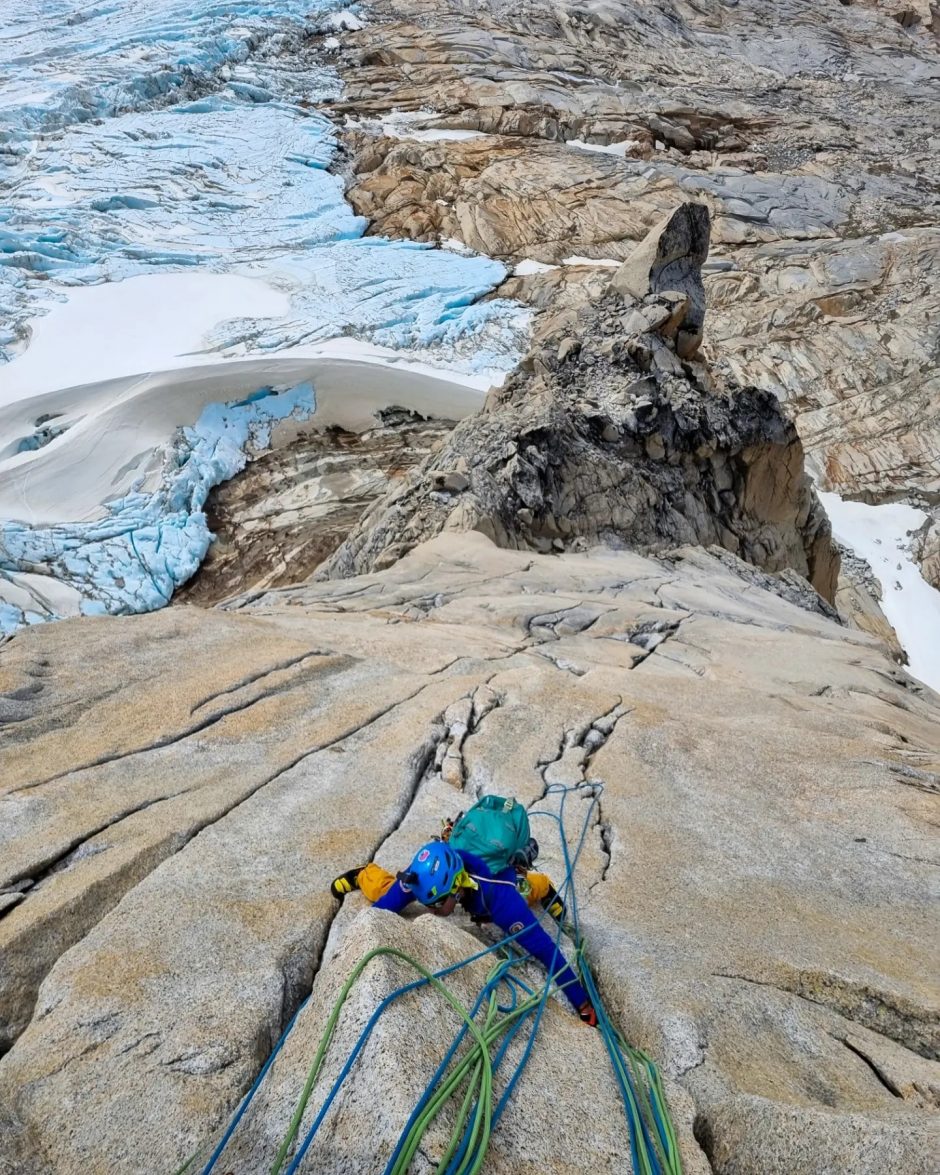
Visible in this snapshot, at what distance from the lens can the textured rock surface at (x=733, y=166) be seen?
26.6 meters

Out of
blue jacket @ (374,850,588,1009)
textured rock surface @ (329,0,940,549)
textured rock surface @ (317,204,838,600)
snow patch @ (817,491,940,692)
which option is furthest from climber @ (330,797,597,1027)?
textured rock surface @ (329,0,940,549)

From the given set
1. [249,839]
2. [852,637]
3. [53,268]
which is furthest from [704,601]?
[53,268]

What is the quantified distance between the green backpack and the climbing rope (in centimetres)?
45

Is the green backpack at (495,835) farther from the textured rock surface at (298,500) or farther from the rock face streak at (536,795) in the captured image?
the textured rock surface at (298,500)

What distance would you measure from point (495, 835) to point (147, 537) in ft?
49.8

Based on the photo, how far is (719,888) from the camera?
387cm

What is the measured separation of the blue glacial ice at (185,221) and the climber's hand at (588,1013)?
539 inches

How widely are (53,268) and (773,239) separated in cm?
2643

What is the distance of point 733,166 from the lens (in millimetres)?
34531

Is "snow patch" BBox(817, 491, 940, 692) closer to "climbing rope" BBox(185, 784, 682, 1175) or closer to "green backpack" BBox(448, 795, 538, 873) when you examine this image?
"green backpack" BBox(448, 795, 538, 873)

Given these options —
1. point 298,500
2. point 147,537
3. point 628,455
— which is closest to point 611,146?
point 298,500

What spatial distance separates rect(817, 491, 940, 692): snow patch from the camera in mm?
20922

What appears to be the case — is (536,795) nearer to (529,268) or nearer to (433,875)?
(433,875)

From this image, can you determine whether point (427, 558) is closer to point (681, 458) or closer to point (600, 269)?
point (681, 458)
